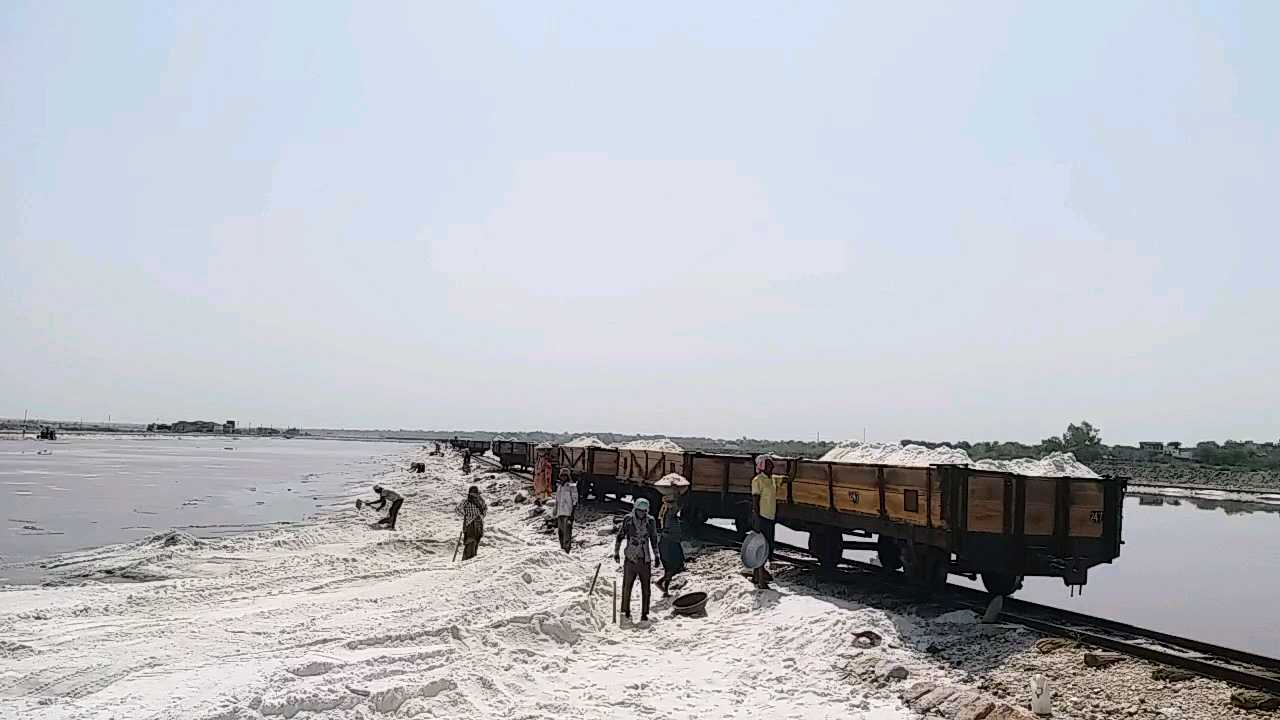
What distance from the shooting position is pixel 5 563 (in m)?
17.3

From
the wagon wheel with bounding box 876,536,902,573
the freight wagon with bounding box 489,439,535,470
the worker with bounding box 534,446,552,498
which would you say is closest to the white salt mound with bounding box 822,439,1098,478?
the wagon wheel with bounding box 876,536,902,573

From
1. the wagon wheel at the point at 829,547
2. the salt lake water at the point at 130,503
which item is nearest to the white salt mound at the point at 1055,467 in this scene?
the wagon wheel at the point at 829,547

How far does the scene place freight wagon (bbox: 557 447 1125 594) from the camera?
33.8 feet

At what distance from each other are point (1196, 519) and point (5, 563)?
46.8 meters

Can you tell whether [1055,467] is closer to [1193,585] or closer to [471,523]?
[471,523]

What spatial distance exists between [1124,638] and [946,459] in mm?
3691

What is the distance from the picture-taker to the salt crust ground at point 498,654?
25.2ft

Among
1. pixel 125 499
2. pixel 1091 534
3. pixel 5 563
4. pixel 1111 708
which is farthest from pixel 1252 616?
pixel 125 499

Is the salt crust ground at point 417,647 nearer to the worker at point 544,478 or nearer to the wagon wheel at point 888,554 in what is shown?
the wagon wheel at point 888,554

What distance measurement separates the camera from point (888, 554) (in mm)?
13469

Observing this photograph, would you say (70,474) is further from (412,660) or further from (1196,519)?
(1196,519)

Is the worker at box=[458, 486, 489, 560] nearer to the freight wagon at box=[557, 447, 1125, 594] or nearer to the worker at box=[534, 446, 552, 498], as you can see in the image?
the freight wagon at box=[557, 447, 1125, 594]

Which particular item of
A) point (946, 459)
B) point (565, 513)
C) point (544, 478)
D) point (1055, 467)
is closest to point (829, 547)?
point (946, 459)

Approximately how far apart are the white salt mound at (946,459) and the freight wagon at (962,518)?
40 centimetres
